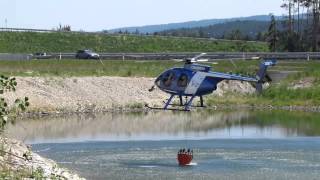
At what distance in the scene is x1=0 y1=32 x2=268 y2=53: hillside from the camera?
98.6 m

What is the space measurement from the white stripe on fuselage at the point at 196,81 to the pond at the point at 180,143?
2.78 m

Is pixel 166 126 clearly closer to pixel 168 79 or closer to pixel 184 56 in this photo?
pixel 168 79

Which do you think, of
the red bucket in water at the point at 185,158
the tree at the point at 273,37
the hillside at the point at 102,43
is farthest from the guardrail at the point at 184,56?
the red bucket in water at the point at 185,158

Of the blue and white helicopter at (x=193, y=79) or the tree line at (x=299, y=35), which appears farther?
the tree line at (x=299, y=35)

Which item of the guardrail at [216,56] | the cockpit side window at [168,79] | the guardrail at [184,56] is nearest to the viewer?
the cockpit side window at [168,79]

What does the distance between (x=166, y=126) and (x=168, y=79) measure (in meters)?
13.6

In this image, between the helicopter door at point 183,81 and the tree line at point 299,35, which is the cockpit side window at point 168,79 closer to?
the helicopter door at point 183,81

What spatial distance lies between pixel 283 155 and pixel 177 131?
498 inches

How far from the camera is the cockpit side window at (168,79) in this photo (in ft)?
122

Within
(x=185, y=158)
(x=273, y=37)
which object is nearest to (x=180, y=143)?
(x=185, y=158)

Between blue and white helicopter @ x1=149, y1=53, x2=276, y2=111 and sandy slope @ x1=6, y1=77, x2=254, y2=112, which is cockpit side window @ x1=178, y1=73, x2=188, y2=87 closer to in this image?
blue and white helicopter @ x1=149, y1=53, x2=276, y2=111

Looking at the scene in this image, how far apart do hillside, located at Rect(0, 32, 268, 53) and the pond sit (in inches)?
Result: 1646

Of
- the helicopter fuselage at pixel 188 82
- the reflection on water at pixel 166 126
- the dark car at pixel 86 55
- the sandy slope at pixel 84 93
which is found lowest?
the reflection on water at pixel 166 126

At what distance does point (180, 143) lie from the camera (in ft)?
135
